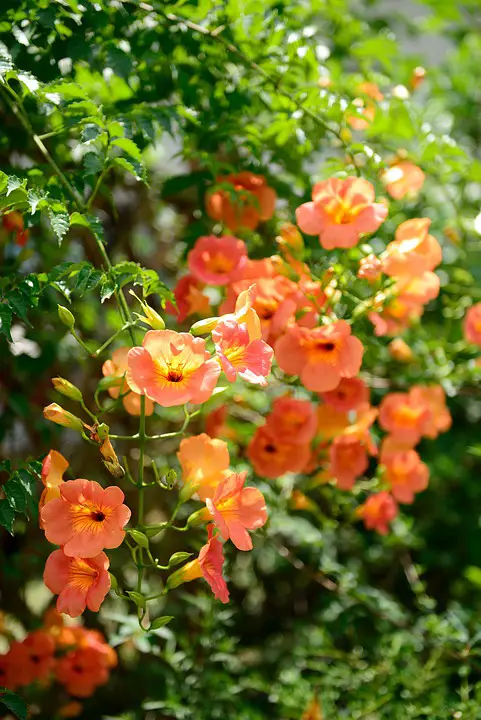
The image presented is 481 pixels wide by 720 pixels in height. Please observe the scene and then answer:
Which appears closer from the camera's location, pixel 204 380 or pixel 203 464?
pixel 204 380

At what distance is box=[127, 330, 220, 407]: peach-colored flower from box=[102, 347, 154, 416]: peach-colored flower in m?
0.15

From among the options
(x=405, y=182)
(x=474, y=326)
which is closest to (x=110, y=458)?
(x=405, y=182)

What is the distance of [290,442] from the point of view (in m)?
1.58

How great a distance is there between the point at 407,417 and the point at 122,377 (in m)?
0.83

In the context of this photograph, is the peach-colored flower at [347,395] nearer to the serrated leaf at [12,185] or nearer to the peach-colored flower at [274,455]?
the peach-colored flower at [274,455]

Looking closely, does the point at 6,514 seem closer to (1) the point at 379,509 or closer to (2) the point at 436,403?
(1) the point at 379,509

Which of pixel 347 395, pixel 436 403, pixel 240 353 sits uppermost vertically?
pixel 240 353

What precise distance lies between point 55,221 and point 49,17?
43 cm

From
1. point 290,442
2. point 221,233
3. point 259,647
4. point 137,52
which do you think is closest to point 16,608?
point 259,647

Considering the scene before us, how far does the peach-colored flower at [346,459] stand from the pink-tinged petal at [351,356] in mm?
335

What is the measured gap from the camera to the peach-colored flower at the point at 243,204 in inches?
63.8

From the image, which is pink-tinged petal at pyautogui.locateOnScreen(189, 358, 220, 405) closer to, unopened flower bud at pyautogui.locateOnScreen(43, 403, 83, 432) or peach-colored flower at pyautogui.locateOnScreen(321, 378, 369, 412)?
unopened flower bud at pyautogui.locateOnScreen(43, 403, 83, 432)

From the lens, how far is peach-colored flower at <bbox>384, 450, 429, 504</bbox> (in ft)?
5.89

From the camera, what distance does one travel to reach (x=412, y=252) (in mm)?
1488
